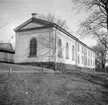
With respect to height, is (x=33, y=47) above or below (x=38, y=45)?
below

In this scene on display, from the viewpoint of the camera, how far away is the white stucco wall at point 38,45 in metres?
23.0

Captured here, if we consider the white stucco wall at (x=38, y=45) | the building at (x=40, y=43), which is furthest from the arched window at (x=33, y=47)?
the white stucco wall at (x=38, y=45)

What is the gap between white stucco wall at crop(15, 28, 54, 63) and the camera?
23.0 meters

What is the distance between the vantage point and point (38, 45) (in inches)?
942

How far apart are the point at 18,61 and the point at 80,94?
17929 mm

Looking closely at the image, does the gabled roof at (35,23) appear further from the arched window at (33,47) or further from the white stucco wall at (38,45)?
the arched window at (33,47)

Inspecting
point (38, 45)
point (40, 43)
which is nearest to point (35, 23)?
point (40, 43)

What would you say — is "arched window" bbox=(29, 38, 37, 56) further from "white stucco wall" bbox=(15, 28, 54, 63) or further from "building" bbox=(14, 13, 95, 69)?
"white stucco wall" bbox=(15, 28, 54, 63)

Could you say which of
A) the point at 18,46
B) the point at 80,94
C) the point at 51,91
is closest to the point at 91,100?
the point at 80,94

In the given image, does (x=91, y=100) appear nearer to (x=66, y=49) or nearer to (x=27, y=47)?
(x=27, y=47)

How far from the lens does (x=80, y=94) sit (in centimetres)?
952

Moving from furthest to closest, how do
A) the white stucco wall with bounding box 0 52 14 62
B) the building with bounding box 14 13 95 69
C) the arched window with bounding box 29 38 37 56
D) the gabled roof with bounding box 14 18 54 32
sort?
the white stucco wall with bounding box 0 52 14 62 → the arched window with bounding box 29 38 37 56 → the gabled roof with bounding box 14 18 54 32 → the building with bounding box 14 13 95 69

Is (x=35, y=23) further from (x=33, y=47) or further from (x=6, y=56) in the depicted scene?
(x=6, y=56)

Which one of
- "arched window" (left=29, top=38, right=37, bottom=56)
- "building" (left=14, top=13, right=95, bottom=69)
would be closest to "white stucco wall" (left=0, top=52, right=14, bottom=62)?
"building" (left=14, top=13, right=95, bottom=69)
